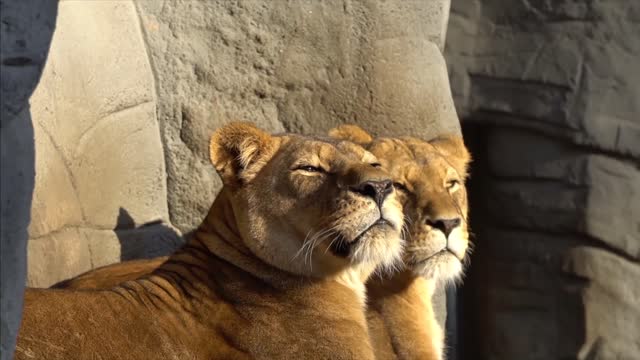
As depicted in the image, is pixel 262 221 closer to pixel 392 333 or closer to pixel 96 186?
pixel 392 333

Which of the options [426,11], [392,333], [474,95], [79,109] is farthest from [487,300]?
[79,109]

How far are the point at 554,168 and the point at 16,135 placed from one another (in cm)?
437

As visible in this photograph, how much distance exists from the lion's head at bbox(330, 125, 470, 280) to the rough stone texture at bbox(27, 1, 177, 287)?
3.03ft

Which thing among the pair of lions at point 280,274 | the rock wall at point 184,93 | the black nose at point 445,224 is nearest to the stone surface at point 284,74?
the rock wall at point 184,93

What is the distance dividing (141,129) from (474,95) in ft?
6.74

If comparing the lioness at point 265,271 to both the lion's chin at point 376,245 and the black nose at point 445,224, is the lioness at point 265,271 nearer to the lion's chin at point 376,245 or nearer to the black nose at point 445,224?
the lion's chin at point 376,245

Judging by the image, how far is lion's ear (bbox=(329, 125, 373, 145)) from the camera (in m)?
5.89

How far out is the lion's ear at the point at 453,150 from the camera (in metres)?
5.95

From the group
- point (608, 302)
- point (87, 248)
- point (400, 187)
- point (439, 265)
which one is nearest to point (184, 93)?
point (87, 248)

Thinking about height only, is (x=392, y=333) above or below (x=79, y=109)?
below

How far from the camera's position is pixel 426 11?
21.7ft

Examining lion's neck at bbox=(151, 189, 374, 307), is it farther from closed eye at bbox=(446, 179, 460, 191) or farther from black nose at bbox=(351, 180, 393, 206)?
closed eye at bbox=(446, 179, 460, 191)

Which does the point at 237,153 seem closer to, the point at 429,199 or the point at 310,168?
the point at 310,168

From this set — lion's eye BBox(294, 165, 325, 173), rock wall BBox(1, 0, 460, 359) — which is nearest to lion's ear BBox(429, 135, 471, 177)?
rock wall BBox(1, 0, 460, 359)
